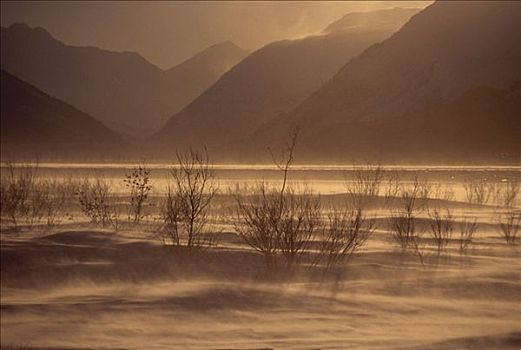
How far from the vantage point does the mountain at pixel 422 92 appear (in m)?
48.9

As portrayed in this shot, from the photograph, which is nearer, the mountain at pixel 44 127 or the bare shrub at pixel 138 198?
the bare shrub at pixel 138 198

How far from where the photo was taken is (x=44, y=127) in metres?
60.9

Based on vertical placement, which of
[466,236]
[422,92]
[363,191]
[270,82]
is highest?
[270,82]

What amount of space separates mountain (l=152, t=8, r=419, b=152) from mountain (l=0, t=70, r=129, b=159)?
36573mm

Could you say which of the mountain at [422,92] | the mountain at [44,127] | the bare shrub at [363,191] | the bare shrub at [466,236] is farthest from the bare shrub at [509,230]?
the mountain at [44,127]

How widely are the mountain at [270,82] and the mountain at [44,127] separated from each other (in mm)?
36573

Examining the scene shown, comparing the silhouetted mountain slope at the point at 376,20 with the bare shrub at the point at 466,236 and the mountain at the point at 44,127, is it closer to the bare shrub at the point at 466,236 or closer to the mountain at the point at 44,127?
the mountain at the point at 44,127

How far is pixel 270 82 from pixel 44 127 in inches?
2605

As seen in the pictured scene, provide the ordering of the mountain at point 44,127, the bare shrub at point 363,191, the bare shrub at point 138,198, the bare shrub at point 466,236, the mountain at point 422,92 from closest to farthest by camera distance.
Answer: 1. the bare shrub at point 466,236
2. the bare shrub at point 138,198
3. the bare shrub at point 363,191
4. the mountain at point 422,92
5. the mountain at point 44,127

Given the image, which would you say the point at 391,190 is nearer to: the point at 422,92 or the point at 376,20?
the point at 422,92

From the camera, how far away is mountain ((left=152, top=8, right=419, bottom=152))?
115 meters

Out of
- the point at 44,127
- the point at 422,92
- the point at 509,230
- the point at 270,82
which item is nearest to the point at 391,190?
the point at 509,230

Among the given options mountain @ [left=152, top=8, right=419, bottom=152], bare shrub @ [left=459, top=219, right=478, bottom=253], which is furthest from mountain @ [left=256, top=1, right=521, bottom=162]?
mountain @ [left=152, top=8, right=419, bottom=152]

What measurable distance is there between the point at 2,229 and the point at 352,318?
18.6 feet
